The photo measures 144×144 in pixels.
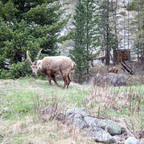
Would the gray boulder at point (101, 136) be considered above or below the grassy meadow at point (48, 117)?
below

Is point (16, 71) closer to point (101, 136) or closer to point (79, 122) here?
point (79, 122)

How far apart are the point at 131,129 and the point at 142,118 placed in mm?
792

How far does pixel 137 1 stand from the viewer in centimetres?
2755

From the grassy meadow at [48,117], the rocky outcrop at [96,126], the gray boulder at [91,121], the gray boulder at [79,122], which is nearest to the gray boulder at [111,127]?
the rocky outcrop at [96,126]

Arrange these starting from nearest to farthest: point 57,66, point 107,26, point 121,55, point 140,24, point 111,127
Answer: point 111,127 → point 57,66 → point 140,24 → point 107,26 → point 121,55

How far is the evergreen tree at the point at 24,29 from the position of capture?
42.8 ft

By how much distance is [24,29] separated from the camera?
13.9m

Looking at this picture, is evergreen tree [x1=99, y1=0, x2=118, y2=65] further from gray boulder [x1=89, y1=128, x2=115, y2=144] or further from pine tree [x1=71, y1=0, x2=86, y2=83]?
gray boulder [x1=89, y1=128, x2=115, y2=144]

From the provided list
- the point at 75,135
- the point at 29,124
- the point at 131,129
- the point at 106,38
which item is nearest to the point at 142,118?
the point at 131,129

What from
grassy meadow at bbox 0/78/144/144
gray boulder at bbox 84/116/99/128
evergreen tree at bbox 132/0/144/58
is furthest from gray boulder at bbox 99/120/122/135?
evergreen tree at bbox 132/0/144/58

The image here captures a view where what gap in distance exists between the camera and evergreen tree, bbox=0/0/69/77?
42.8 feet

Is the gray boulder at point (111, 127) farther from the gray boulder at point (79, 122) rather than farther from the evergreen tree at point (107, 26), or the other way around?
the evergreen tree at point (107, 26)

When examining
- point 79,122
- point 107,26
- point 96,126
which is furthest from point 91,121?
point 107,26

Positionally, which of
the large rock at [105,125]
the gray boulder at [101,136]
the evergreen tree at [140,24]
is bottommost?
the gray boulder at [101,136]
